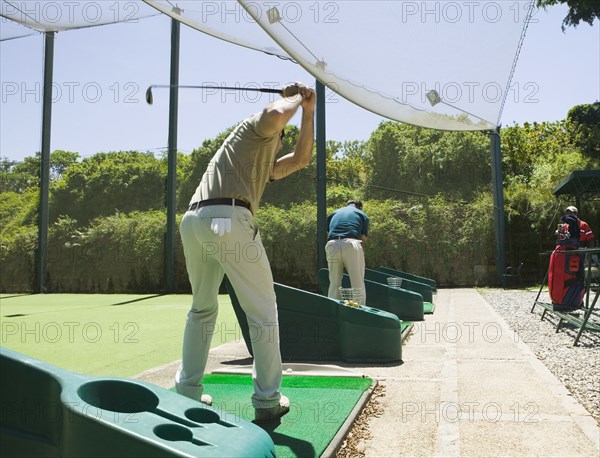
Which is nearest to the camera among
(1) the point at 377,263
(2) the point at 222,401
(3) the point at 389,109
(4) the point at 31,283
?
(2) the point at 222,401

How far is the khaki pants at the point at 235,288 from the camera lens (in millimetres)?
2414

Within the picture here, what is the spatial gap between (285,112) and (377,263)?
40.8ft

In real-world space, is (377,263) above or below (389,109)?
below

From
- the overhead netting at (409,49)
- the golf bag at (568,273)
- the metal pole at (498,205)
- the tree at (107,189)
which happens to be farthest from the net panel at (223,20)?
the tree at (107,189)

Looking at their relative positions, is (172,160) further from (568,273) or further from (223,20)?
(568,273)

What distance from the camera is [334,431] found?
2.41 m

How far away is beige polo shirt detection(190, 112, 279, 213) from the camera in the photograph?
8.09ft

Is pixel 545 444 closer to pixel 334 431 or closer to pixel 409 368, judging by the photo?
pixel 334 431

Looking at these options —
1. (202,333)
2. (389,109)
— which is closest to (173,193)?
(389,109)

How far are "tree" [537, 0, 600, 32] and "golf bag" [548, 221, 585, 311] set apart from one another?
10511 millimetres

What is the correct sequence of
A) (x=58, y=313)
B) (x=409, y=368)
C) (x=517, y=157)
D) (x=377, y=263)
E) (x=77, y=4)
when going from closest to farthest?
(x=409, y=368)
(x=58, y=313)
(x=77, y=4)
(x=377, y=263)
(x=517, y=157)

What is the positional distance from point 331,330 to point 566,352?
1.97 meters

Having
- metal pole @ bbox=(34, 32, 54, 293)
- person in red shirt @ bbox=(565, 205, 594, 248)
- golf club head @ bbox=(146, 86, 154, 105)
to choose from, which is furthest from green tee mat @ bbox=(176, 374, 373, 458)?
metal pole @ bbox=(34, 32, 54, 293)

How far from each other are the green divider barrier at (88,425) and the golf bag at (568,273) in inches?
228
